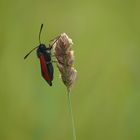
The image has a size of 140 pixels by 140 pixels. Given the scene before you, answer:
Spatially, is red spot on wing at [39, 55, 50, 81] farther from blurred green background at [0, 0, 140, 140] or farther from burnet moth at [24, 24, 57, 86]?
blurred green background at [0, 0, 140, 140]

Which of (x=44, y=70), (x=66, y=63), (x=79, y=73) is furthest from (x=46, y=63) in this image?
(x=79, y=73)

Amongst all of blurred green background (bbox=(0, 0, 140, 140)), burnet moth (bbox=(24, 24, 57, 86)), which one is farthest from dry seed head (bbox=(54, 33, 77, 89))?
blurred green background (bbox=(0, 0, 140, 140))

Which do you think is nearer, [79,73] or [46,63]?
[46,63]

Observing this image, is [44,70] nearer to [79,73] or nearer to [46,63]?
[46,63]

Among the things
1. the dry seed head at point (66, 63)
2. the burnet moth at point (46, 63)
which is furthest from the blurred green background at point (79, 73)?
the dry seed head at point (66, 63)

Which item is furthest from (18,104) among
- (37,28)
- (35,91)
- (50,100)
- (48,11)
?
(48,11)

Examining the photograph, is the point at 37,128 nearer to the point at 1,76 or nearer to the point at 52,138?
the point at 52,138

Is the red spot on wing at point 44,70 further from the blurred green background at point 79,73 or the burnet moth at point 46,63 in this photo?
the blurred green background at point 79,73

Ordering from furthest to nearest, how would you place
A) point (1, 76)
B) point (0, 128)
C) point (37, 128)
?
point (1, 76) < point (0, 128) < point (37, 128)
